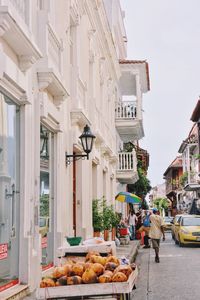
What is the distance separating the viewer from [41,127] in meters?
10.2

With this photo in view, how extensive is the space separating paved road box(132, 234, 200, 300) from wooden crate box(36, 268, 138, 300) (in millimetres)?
4329

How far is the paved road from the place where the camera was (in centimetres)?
974

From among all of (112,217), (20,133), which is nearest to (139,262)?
(112,217)

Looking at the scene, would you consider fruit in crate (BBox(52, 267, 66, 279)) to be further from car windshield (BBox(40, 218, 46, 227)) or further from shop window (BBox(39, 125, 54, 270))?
car windshield (BBox(40, 218, 46, 227))

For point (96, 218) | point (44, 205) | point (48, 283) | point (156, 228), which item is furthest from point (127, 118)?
point (48, 283)

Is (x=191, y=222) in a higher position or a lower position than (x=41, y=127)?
lower

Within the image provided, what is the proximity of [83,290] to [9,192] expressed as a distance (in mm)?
3277

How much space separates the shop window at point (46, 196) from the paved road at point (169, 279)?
1923 millimetres

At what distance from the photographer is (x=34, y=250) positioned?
356 inches

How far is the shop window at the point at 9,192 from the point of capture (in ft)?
25.7

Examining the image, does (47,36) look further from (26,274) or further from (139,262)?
(139,262)

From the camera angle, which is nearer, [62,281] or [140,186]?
[62,281]

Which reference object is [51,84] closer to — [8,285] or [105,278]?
[8,285]

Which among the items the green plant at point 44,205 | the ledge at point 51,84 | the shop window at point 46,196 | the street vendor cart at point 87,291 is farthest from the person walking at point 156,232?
the street vendor cart at point 87,291
